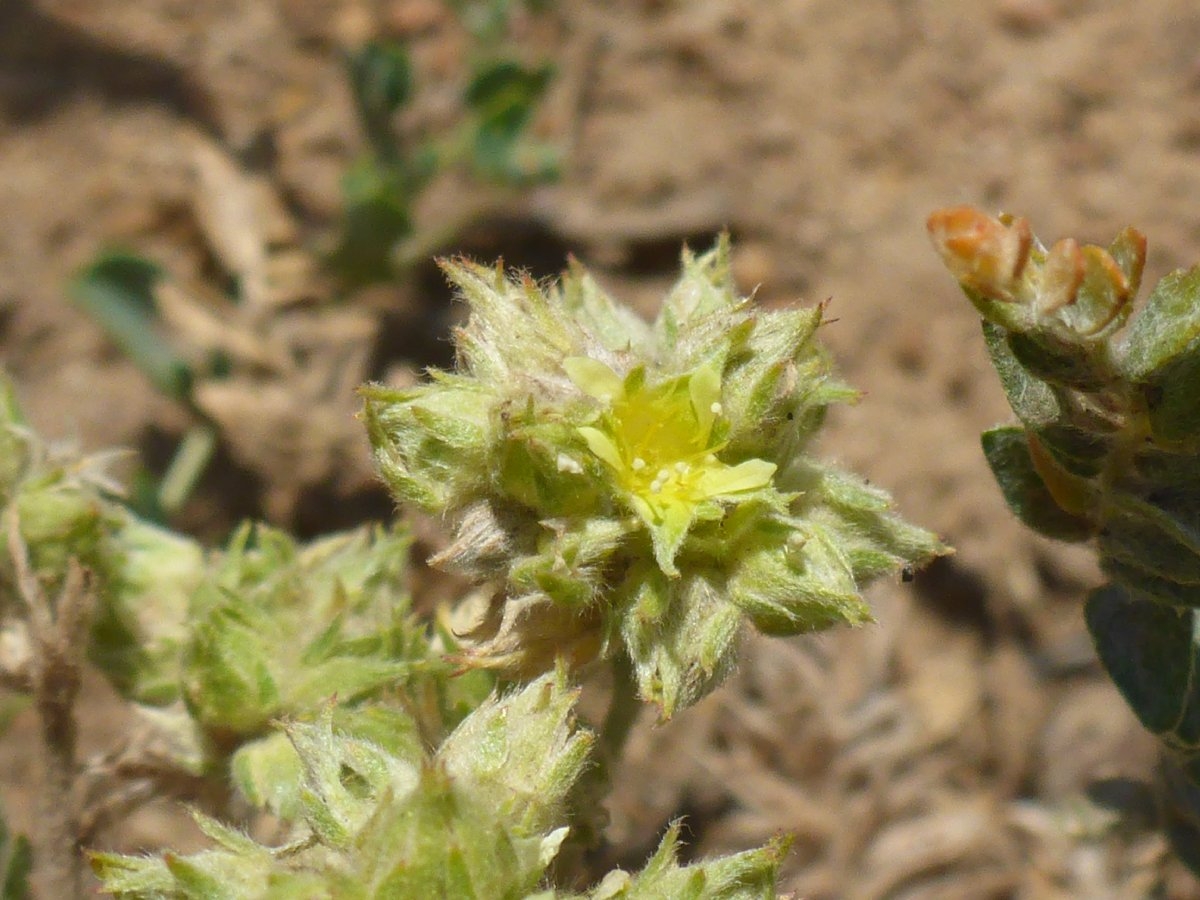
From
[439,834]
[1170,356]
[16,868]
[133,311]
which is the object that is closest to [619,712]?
[439,834]

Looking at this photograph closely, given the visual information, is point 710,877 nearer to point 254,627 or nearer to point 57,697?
point 254,627

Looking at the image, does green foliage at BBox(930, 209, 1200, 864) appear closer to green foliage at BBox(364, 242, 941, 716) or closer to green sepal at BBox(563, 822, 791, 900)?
green foliage at BBox(364, 242, 941, 716)

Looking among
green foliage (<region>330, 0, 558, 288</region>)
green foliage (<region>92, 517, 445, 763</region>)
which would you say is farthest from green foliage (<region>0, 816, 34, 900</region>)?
green foliage (<region>330, 0, 558, 288</region>)

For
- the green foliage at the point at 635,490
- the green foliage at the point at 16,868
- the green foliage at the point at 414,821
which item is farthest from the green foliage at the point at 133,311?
the green foliage at the point at 414,821

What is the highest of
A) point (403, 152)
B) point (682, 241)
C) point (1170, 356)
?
point (1170, 356)

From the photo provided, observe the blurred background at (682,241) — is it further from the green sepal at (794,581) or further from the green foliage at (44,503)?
the green sepal at (794,581)
